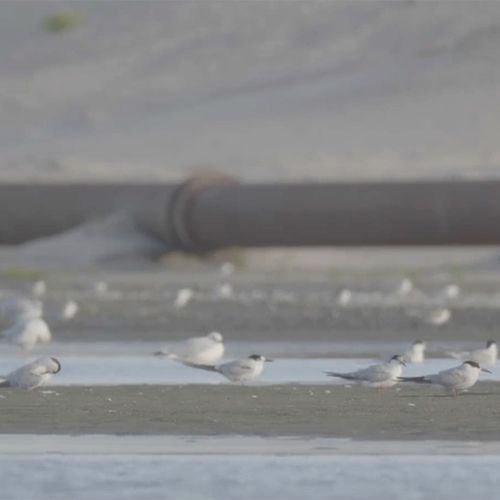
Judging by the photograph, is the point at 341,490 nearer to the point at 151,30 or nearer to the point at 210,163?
the point at 210,163

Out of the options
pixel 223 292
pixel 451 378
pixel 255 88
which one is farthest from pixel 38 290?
pixel 255 88

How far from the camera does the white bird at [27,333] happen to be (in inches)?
552

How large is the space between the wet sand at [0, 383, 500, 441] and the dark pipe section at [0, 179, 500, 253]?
13.7 m

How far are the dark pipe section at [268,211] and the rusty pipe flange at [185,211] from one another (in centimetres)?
1

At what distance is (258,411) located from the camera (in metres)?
9.81

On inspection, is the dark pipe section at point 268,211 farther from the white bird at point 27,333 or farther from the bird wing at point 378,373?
the bird wing at point 378,373

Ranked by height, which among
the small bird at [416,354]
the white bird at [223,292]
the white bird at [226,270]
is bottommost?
the small bird at [416,354]

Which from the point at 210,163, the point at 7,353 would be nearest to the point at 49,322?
the point at 7,353

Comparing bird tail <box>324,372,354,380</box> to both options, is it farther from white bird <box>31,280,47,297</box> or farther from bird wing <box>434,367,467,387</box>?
white bird <box>31,280,47,297</box>

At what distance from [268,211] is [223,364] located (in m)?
14.8

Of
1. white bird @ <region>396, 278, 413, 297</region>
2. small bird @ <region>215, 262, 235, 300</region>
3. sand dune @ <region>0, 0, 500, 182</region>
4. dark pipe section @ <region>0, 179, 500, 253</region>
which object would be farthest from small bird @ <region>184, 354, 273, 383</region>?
sand dune @ <region>0, 0, 500, 182</region>

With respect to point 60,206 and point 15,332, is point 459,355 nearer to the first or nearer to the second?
point 15,332

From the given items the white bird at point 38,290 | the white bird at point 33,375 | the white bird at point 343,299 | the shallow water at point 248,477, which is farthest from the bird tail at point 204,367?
the white bird at point 38,290

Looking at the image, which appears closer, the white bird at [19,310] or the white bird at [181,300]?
the white bird at [19,310]
